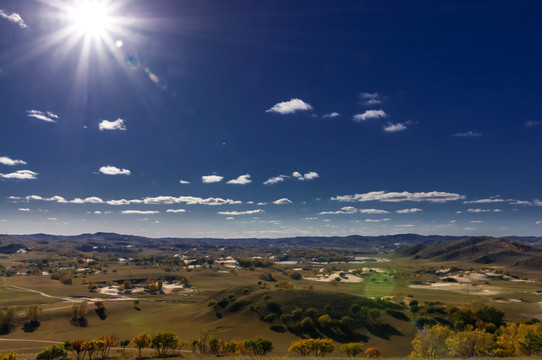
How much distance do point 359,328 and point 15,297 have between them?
217 m

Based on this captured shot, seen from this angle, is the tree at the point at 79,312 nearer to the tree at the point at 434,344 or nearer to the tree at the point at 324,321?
the tree at the point at 324,321

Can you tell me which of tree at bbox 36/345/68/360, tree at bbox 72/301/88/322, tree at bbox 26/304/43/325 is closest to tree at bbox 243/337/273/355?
tree at bbox 36/345/68/360

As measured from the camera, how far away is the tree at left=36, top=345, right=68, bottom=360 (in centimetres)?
5734

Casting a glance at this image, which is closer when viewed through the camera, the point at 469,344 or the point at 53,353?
the point at 53,353

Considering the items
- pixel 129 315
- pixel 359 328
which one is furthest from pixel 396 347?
pixel 129 315

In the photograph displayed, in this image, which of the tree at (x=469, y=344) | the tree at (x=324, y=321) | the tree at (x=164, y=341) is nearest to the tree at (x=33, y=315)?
the tree at (x=164, y=341)

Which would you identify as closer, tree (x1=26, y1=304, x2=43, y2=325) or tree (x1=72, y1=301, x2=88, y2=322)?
tree (x1=26, y1=304, x2=43, y2=325)

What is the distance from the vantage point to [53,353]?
2328 inches

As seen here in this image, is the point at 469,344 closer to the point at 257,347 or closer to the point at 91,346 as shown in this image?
the point at 257,347

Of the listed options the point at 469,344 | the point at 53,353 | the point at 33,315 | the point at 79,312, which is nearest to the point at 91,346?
the point at 53,353

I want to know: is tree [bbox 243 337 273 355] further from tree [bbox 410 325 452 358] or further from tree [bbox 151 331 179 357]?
tree [bbox 410 325 452 358]

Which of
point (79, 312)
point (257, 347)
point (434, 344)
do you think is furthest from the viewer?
point (79, 312)

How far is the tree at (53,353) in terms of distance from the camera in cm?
5734

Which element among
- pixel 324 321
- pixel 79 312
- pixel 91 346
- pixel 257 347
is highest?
pixel 91 346
